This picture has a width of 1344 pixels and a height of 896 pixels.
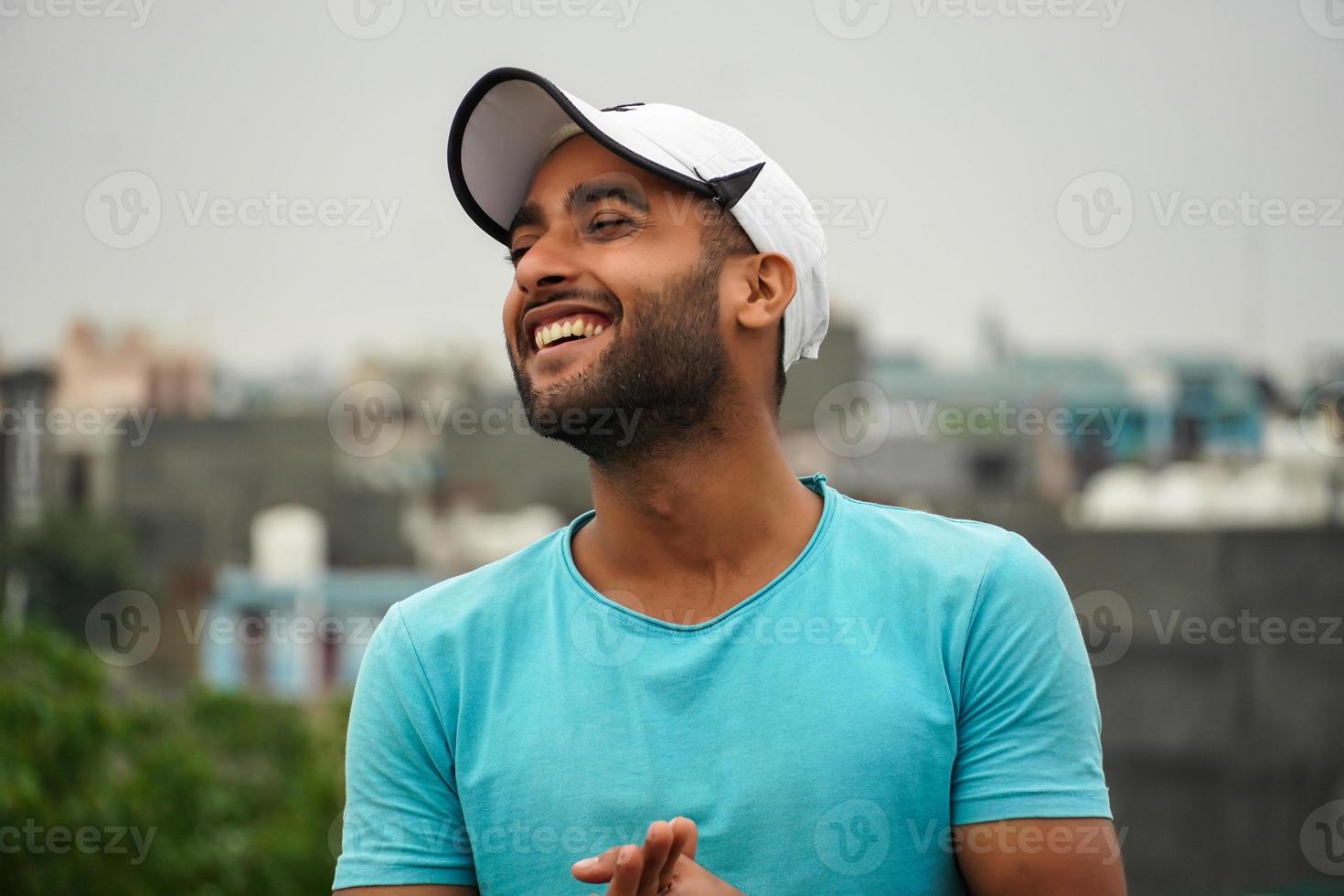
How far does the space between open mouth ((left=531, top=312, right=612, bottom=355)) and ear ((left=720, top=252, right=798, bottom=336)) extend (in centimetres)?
21

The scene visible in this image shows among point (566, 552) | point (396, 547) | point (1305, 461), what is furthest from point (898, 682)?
point (396, 547)

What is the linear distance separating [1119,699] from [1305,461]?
7670mm

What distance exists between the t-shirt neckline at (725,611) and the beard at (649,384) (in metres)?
0.15

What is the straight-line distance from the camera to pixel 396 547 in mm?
38844

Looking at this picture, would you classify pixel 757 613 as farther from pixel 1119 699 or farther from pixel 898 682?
pixel 1119 699
